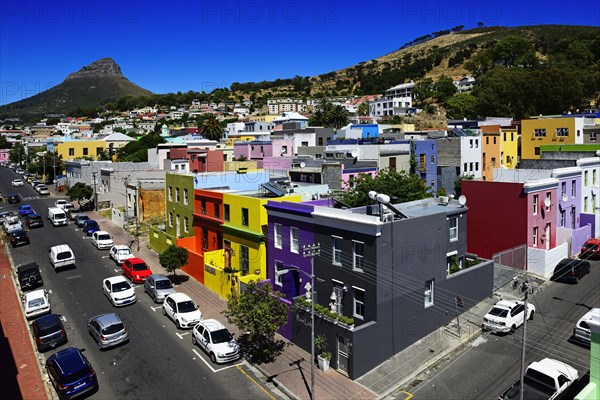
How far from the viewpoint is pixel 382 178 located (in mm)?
33594

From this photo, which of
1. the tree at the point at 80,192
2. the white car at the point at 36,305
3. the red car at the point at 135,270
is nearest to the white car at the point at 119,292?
the red car at the point at 135,270

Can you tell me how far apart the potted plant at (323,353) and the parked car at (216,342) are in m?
4.09

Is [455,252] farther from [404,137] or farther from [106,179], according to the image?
[106,179]

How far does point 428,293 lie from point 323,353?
6.85 metres

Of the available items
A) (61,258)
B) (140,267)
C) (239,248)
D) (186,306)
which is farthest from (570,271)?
(61,258)

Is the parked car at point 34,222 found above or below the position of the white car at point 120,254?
above

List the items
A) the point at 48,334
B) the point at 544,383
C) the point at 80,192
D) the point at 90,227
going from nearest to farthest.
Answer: the point at 544,383 < the point at 48,334 < the point at 90,227 < the point at 80,192

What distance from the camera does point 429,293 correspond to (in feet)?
80.7

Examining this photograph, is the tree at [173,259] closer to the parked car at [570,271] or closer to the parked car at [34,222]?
the parked car at [570,271]

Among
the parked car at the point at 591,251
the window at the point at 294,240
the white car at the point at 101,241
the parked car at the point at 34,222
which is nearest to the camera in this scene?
the window at the point at 294,240

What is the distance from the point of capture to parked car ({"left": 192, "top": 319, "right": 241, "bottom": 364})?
2231 centimetres

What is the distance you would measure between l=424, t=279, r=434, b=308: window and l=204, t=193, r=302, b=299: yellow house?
32.4ft

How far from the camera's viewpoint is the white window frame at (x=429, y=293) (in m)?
24.4

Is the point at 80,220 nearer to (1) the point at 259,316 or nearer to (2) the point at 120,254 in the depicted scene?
(2) the point at 120,254
